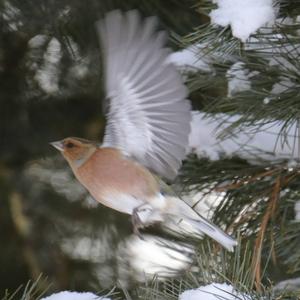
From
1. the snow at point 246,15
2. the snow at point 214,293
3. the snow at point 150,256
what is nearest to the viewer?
the snow at point 214,293

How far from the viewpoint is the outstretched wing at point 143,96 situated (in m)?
1.31

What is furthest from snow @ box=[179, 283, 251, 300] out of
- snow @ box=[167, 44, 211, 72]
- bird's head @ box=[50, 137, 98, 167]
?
snow @ box=[167, 44, 211, 72]

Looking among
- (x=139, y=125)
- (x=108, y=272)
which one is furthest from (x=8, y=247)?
(x=139, y=125)

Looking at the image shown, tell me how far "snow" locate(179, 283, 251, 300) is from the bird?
0.31 meters

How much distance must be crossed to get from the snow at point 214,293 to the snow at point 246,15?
0.35 metres

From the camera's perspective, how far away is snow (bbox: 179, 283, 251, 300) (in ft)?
3.49

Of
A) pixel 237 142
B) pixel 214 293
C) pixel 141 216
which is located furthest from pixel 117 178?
pixel 214 293

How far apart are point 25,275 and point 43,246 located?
8 cm

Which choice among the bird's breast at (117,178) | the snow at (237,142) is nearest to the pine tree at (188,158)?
the snow at (237,142)

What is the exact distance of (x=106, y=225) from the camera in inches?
84.6

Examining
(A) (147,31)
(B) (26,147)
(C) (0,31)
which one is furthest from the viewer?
(B) (26,147)

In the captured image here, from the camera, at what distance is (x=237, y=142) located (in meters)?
1.64

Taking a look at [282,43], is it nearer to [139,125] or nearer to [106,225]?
[139,125]

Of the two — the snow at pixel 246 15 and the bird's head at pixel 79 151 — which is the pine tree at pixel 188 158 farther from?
the bird's head at pixel 79 151
